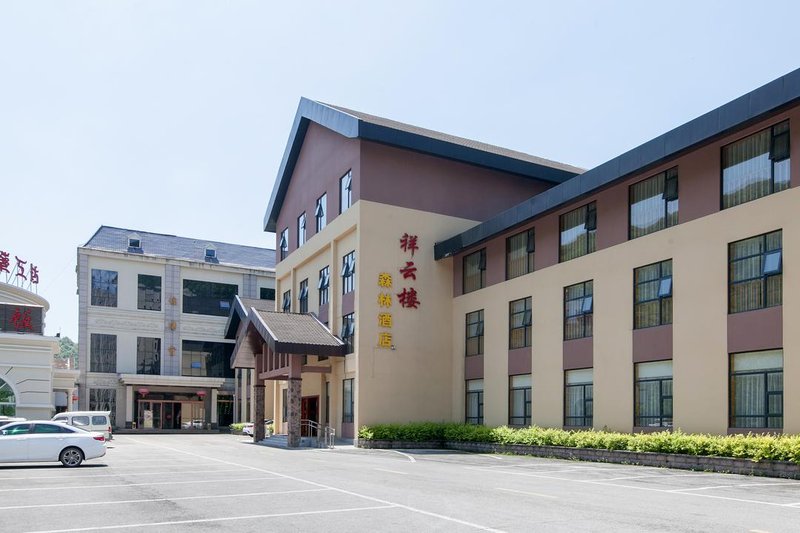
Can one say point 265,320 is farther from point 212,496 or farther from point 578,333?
point 212,496

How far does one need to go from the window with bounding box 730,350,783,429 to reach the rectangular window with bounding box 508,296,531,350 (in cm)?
996

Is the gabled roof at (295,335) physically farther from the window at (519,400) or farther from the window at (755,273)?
the window at (755,273)

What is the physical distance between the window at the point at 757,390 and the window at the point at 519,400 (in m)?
9.87

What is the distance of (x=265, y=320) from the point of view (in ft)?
115

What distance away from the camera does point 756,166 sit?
20.8 meters

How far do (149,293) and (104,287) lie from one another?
128 inches

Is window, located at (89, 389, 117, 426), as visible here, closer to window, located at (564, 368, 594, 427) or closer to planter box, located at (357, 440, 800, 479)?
planter box, located at (357, 440, 800, 479)

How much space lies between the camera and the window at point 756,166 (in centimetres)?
A: 2014

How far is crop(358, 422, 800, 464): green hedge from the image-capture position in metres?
18.6

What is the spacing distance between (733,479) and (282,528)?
1156cm

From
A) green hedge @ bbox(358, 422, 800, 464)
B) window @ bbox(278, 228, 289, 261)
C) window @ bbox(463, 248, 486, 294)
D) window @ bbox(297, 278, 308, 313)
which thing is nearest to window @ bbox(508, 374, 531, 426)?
green hedge @ bbox(358, 422, 800, 464)

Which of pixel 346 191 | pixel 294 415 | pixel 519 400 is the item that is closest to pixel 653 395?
pixel 519 400

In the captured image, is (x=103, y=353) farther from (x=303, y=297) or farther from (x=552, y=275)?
(x=552, y=275)

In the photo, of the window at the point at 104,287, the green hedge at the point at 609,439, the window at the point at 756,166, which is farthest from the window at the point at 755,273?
the window at the point at 104,287
